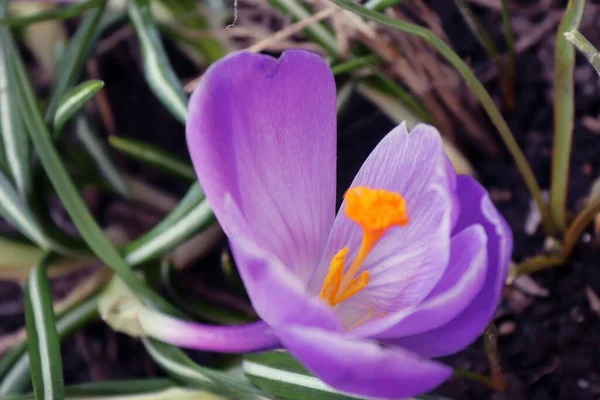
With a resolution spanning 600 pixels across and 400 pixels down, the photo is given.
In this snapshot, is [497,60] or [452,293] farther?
[497,60]

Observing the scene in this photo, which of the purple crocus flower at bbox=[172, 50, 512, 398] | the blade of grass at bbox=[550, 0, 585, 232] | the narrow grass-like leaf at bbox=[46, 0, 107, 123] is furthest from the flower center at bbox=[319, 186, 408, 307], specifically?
the narrow grass-like leaf at bbox=[46, 0, 107, 123]

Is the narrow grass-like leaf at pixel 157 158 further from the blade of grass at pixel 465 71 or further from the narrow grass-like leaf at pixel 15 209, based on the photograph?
the blade of grass at pixel 465 71

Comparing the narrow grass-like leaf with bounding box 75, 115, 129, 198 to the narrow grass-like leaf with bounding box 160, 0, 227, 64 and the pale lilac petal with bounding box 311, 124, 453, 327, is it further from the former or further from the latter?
the pale lilac petal with bounding box 311, 124, 453, 327

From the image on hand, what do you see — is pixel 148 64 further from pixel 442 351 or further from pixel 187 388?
pixel 442 351

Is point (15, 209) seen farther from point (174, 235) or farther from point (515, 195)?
point (515, 195)

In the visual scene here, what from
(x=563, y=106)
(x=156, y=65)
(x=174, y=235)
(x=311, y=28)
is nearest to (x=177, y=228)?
(x=174, y=235)

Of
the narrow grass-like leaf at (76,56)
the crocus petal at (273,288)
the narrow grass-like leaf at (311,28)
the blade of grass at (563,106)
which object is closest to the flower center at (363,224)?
the crocus petal at (273,288)

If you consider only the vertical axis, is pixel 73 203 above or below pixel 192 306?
above
